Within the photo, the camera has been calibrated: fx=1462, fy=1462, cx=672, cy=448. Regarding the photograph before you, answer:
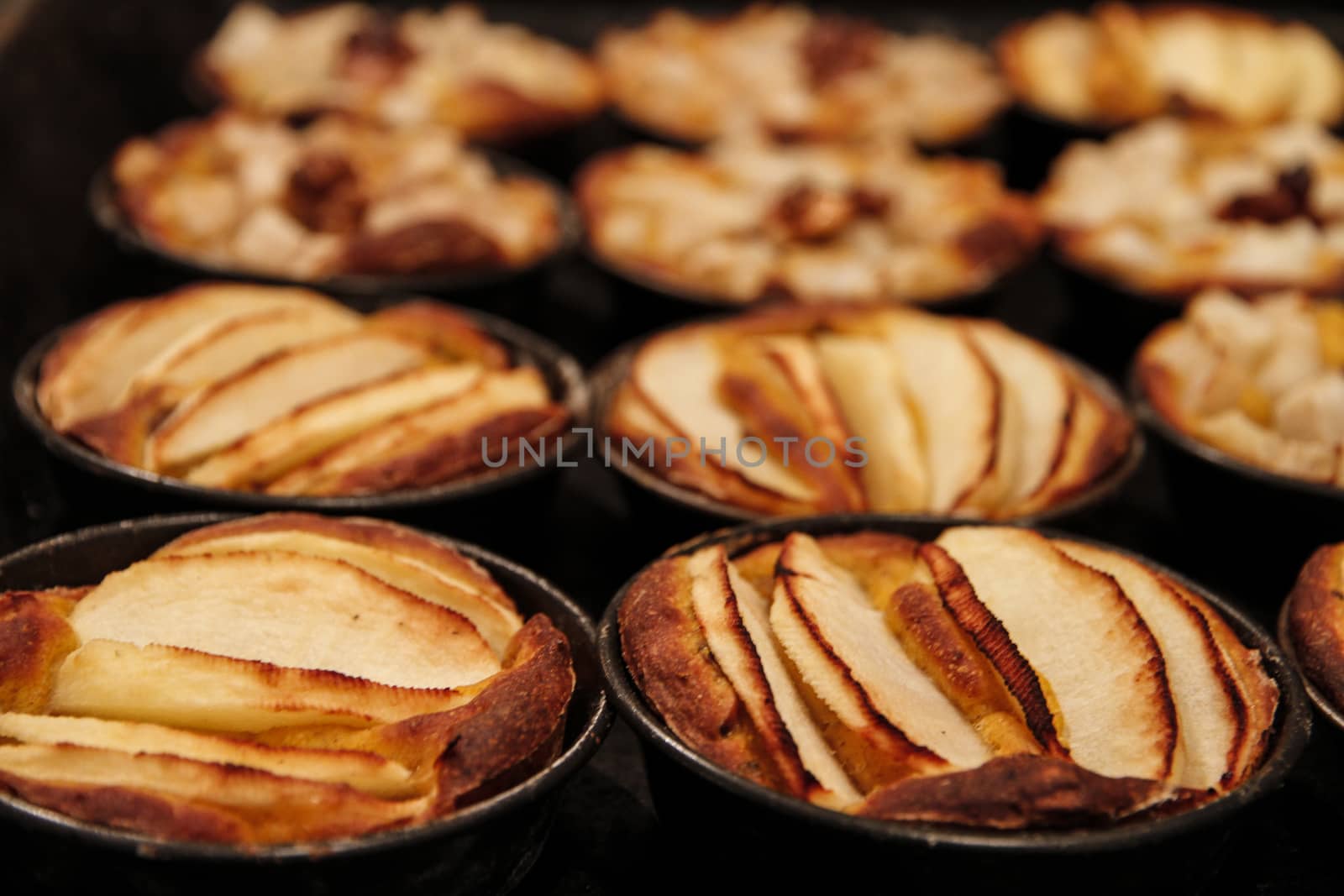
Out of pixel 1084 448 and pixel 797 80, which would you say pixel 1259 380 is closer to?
pixel 1084 448

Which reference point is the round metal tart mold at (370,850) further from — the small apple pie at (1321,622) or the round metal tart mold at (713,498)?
the small apple pie at (1321,622)

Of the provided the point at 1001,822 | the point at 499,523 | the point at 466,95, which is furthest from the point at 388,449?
the point at 466,95

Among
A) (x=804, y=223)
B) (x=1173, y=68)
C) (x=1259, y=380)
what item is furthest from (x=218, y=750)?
(x=1173, y=68)

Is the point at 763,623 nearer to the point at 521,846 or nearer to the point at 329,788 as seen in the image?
the point at 521,846

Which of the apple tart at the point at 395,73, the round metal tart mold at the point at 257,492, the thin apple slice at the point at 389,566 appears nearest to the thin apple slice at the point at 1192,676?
the thin apple slice at the point at 389,566

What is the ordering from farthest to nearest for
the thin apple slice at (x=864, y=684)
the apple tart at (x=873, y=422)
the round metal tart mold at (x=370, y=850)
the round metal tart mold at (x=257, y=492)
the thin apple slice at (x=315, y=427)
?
the apple tart at (x=873, y=422) → the thin apple slice at (x=315, y=427) → the round metal tart mold at (x=257, y=492) → the thin apple slice at (x=864, y=684) → the round metal tart mold at (x=370, y=850)
